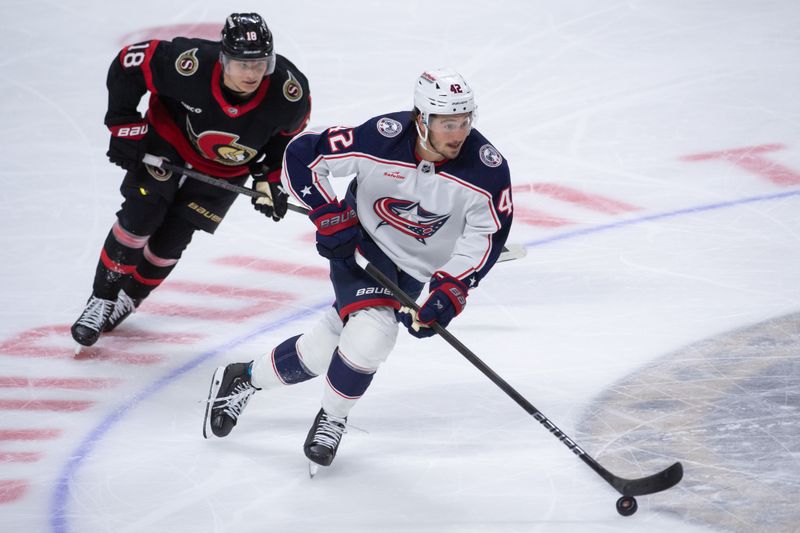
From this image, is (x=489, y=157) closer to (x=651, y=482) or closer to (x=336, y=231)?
(x=336, y=231)

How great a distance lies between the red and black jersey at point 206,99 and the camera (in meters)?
3.80

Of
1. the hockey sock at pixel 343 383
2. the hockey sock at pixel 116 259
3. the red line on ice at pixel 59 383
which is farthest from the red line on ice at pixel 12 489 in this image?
the hockey sock at pixel 116 259

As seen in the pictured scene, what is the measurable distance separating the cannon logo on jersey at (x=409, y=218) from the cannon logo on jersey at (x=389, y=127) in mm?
197

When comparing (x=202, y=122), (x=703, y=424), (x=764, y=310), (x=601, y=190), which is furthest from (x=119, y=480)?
(x=601, y=190)

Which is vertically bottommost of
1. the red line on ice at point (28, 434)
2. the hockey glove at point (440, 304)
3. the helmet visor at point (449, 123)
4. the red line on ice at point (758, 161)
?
the red line on ice at point (28, 434)

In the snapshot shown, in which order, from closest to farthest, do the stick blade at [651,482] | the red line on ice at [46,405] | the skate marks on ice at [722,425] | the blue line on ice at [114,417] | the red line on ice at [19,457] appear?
the stick blade at [651,482]
the skate marks on ice at [722,425]
the blue line on ice at [114,417]
the red line on ice at [19,457]
the red line on ice at [46,405]

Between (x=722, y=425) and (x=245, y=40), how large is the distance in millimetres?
1942

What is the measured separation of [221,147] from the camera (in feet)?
12.9

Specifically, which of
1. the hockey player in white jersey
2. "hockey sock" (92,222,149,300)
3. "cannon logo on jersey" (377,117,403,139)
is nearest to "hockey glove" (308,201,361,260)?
the hockey player in white jersey

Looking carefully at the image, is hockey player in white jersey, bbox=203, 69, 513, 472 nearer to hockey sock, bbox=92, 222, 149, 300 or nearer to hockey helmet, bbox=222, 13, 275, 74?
hockey helmet, bbox=222, 13, 275, 74

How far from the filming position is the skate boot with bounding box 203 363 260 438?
3514mm

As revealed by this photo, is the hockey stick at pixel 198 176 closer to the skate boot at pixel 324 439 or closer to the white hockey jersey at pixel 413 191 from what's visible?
the white hockey jersey at pixel 413 191

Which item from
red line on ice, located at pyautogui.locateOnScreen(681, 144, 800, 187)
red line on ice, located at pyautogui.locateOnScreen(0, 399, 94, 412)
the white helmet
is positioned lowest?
red line on ice, located at pyautogui.locateOnScreen(0, 399, 94, 412)

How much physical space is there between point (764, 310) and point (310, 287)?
1819mm
